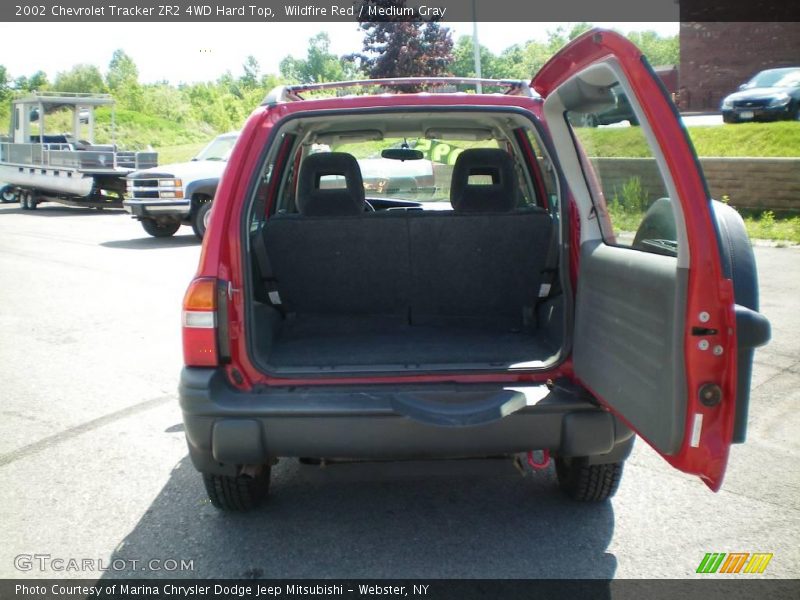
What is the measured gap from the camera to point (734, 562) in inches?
120

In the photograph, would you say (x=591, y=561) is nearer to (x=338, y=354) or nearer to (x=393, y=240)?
(x=338, y=354)

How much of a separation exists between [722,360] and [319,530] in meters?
1.95

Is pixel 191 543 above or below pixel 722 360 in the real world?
below

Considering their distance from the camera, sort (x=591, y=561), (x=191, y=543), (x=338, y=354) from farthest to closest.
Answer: (x=338, y=354) < (x=191, y=543) < (x=591, y=561)

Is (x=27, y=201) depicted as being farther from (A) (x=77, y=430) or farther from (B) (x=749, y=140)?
(A) (x=77, y=430)

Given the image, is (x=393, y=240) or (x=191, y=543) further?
(x=393, y=240)

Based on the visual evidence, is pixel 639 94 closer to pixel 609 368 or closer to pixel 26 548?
pixel 609 368

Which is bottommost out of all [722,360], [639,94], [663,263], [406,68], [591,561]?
[591,561]

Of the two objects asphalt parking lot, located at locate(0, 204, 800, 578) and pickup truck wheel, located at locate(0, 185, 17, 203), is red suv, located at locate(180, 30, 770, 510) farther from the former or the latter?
pickup truck wheel, located at locate(0, 185, 17, 203)

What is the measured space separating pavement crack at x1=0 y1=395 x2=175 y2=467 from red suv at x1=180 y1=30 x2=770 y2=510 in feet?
5.10

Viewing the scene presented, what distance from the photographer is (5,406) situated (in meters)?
5.21

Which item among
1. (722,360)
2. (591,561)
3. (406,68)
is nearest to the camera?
(722,360)

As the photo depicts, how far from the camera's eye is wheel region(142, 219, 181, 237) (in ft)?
48.1

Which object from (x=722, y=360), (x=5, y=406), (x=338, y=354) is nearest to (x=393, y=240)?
(x=338, y=354)
